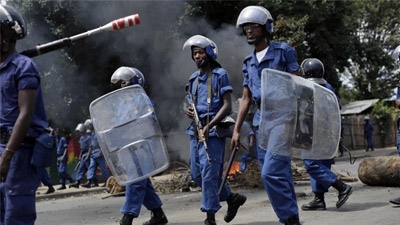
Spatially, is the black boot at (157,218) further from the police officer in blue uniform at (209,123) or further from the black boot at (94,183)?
the black boot at (94,183)

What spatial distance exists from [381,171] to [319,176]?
2.40 metres

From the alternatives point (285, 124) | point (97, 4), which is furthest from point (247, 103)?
point (97, 4)

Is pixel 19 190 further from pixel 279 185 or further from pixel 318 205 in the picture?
pixel 318 205

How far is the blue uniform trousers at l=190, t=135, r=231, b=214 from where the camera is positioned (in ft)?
17.4

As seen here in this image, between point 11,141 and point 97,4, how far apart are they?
12.6 metres

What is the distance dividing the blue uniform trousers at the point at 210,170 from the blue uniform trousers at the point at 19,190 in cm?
204

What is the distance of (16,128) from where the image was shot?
338 centimetres

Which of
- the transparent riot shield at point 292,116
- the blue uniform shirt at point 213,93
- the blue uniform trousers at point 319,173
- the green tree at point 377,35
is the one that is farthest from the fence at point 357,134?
the transparent riot shield at point 292,116

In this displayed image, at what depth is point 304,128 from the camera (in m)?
4.34

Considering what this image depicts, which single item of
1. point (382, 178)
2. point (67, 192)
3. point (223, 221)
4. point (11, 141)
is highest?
point (11, 141)

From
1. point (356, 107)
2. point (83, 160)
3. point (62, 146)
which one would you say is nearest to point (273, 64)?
point (83, 160)

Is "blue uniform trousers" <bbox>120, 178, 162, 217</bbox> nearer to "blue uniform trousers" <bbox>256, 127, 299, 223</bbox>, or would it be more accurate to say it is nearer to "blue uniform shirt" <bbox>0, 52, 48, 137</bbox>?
"blue uniform trousers" <bbox>256, 127, 299, 223</bbox>

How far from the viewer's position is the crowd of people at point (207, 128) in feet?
11.4

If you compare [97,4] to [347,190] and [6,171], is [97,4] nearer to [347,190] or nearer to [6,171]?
[347,190]
